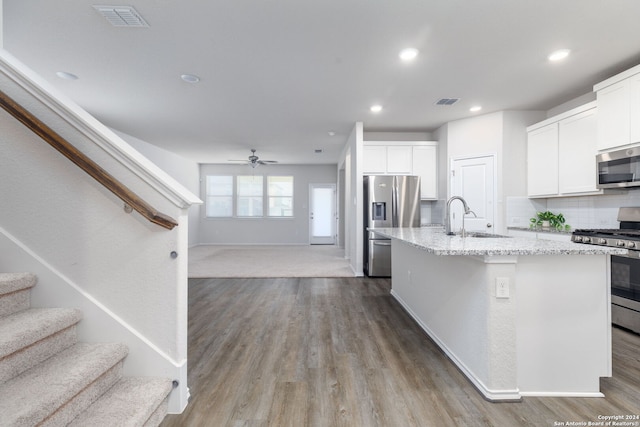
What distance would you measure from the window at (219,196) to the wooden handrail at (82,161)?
8.20 meters

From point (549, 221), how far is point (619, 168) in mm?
1296

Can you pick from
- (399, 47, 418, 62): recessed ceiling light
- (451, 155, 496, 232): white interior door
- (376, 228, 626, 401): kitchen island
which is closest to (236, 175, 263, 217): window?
(451, 155, 496, 232): white interior door

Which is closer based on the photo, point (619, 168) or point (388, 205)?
point (619, 168)

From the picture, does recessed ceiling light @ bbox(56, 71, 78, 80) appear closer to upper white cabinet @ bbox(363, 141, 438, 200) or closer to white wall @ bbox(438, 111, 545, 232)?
upper white cabinet @ bbox(363, 141, 438, 200)

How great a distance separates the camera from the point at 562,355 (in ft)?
5.81

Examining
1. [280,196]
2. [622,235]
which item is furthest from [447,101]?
[280,196]

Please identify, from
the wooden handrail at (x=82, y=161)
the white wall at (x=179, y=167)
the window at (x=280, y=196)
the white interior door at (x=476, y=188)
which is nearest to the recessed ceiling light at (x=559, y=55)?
the white interior door at (x=476, y=188)

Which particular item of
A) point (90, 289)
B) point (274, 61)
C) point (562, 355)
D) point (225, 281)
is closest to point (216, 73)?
point (274, 61)

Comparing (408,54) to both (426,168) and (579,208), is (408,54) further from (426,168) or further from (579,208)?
(579,208)

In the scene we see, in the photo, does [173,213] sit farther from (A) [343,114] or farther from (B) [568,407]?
(A) [343,114]

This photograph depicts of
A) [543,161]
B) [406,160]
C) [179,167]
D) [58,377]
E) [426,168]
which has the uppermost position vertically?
[179,167]

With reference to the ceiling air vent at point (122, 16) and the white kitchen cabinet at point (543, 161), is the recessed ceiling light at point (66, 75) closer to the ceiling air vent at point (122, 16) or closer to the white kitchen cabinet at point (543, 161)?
the ceiling air vent at point (122, 16)

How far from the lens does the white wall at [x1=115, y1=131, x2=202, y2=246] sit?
6332 mm

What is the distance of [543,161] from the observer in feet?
13.2
